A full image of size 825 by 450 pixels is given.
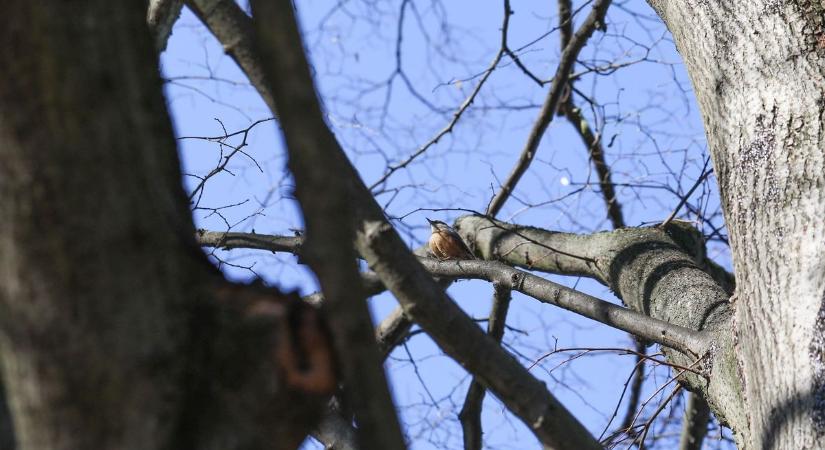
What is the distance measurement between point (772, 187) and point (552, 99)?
2.42 meters

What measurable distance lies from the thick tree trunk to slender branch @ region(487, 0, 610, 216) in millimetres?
1887

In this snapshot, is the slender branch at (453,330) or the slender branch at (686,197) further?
the slender branch at (686,197)

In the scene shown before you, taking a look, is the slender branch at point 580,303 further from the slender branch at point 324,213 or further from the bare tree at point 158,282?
the slender branch at point 324,213

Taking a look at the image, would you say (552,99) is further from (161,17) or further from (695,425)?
(161,17)

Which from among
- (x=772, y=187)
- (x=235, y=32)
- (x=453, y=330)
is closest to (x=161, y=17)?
(x=235, y=32)

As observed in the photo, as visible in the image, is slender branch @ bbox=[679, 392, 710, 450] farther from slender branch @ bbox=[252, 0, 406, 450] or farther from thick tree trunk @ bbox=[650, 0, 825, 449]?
slender branch @ bbox=[252, 0, 406, 450]

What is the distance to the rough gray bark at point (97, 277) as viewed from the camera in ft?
2.95

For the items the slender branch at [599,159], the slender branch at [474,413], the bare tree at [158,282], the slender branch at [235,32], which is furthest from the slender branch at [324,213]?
the slender branch at [599,159]

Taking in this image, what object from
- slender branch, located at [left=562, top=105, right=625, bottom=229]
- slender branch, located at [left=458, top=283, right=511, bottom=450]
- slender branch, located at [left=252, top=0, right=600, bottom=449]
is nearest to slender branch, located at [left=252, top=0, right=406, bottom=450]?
slender branch, located at [left=252, top=0, right=600, bottom=449]

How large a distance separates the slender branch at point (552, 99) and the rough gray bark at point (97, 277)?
3.24 meters

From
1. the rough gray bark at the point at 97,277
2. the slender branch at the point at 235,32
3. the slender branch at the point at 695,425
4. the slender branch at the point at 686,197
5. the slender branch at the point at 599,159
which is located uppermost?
the slender branch at the point at 599,159

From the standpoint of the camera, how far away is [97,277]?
0.92 m

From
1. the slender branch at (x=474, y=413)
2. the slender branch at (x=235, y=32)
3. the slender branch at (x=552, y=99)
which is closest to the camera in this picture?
the slender branch at (x=235, y=32)

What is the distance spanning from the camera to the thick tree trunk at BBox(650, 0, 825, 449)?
6.02ft
